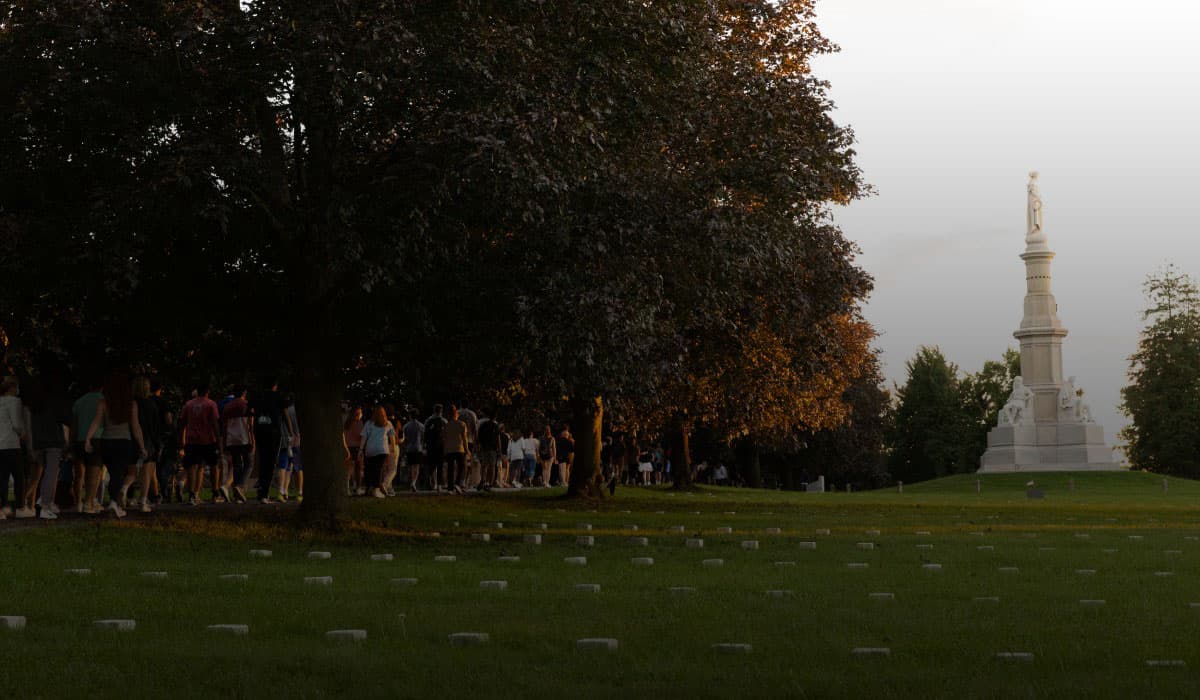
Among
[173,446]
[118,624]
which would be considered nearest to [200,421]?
[173,446]

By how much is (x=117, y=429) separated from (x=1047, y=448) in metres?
62.3

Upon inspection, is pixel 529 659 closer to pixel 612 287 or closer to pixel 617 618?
pixel 617 618

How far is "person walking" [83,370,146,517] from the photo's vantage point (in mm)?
22797

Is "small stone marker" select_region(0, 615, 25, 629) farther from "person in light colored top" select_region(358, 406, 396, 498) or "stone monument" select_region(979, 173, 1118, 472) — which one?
"stone monument" select_region(979, 173, 1118, 472)

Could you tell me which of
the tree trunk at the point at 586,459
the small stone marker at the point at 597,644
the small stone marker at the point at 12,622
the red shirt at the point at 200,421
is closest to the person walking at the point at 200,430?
the red shirt at the point at 200,421

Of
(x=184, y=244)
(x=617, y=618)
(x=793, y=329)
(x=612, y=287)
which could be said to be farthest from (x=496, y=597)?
(x=793, y=329)

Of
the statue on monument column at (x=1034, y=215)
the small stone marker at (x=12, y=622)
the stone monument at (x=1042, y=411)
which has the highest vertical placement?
the statue on monument column at (x=1034, y=215)

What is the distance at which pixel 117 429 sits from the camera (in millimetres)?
22969

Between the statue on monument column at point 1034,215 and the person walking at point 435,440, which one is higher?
the statue on monument column at point 1034,215

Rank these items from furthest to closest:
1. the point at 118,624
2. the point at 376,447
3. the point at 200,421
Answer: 1. the point at 376,447
2. the point at 200,421
3. the point at 118,624

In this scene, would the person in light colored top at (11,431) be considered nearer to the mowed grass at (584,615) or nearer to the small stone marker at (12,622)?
the mowed grass at (584,615)

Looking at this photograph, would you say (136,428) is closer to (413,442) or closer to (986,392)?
(413,442)

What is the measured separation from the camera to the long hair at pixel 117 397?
22.8m

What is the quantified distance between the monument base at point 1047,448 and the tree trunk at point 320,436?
190ft
